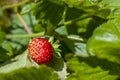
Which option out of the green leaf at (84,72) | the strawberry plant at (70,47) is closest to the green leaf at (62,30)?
the strawberry plant at (70,47)

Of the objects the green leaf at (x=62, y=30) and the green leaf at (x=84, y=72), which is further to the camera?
the green leaf at (x=62, y=30)

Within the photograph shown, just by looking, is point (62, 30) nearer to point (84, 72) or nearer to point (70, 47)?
point (70, 47)

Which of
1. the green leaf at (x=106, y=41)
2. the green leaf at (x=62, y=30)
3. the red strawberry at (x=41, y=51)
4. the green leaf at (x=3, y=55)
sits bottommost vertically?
the green leaf at (x=3, y=55)

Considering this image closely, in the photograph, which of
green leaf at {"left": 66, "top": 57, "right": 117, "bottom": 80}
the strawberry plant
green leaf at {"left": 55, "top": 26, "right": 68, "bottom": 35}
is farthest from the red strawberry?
green leaf at {"left": 55, "top": 26, "right": 68, "bottom": 35}

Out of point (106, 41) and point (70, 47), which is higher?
point (106, 41)

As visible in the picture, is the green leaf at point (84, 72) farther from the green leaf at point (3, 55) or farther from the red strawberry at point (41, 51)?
the green leaf at point (3, 55)

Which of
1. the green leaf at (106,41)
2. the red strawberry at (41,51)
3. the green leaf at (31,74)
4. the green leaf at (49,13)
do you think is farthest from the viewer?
the green leaf at (49,13)

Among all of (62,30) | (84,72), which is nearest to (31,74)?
(84,72)
